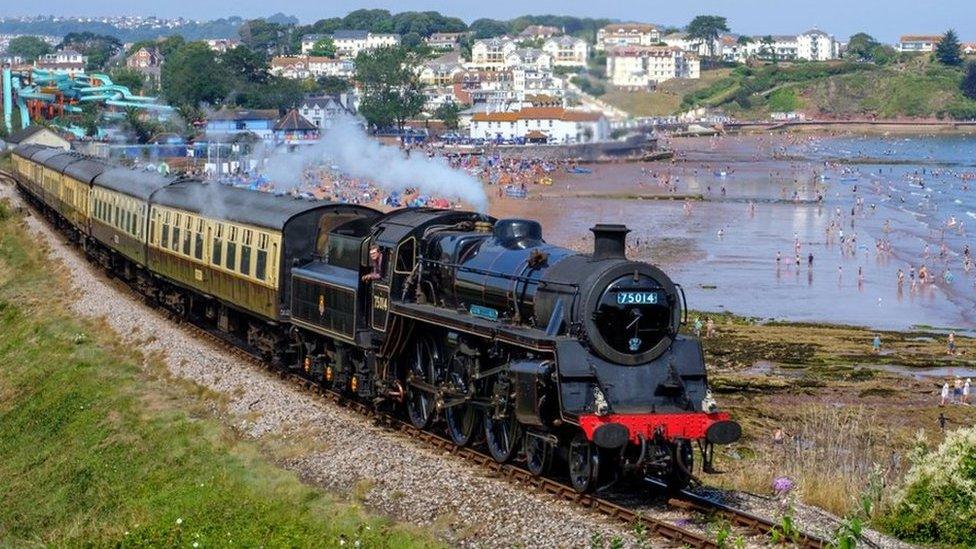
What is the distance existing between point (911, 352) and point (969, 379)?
5647 millimetres

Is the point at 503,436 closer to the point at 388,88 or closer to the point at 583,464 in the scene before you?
the point at 583,464

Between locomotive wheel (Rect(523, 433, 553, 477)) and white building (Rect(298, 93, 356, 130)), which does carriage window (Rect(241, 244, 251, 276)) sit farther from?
white building (Rect(298, 93, 356, 130))

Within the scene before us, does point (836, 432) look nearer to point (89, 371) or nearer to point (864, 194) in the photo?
point (89, 371)

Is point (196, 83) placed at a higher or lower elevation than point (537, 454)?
higher

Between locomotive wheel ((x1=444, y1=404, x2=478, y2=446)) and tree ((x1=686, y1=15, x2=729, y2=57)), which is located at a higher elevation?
tree ((x1=686, y1=15, x2=729, y2=57))

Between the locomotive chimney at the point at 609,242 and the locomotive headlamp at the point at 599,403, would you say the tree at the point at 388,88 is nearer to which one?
the locomotive chimney at the point at 609,242

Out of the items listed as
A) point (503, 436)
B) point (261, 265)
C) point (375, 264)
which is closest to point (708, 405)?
point (503, 436)

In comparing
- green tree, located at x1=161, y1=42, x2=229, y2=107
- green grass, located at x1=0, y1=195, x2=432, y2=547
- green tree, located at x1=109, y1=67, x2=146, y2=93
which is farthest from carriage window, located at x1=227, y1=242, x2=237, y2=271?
green tree, located at x1=109, y1=67, x2=146, y2=93

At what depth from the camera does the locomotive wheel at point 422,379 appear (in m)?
21.2

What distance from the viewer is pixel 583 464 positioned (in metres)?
17.1

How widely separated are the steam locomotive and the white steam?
193cm

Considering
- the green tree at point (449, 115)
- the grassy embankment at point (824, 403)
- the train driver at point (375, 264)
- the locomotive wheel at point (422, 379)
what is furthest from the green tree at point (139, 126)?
the locomotive wheel at point (422, 379)

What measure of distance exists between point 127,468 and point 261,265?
6.74 meters

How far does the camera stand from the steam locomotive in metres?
17.0
